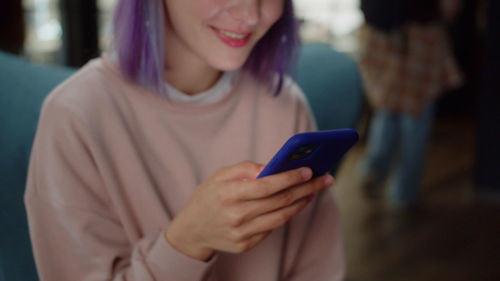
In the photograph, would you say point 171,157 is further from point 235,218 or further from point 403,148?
point 403,148

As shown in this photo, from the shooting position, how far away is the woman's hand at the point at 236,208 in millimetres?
562

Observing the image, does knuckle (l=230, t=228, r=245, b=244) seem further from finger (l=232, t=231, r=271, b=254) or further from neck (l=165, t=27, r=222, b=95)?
neck (l=165, t=27, r=222, b=95)

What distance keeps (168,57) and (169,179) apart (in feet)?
0.60

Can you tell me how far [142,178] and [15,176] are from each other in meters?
0.19

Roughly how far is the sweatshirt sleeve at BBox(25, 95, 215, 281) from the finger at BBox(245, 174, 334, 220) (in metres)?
0.11

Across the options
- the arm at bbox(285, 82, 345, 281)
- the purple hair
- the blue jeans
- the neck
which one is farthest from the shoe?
the purple hair

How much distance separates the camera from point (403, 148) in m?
2.78

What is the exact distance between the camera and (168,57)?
0.78 meters

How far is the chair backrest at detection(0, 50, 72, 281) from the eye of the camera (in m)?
0.73

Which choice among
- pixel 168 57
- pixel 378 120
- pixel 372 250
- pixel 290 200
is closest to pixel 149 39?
pixel 168 57

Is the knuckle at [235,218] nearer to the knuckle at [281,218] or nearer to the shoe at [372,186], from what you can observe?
the knuckle at [281,218]

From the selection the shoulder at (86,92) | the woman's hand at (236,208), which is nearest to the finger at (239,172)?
the woman's hand at (236,208)

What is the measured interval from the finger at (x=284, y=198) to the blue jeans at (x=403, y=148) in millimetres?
2134

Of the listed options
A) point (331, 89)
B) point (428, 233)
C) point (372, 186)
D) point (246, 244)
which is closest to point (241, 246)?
point (246, 244)
